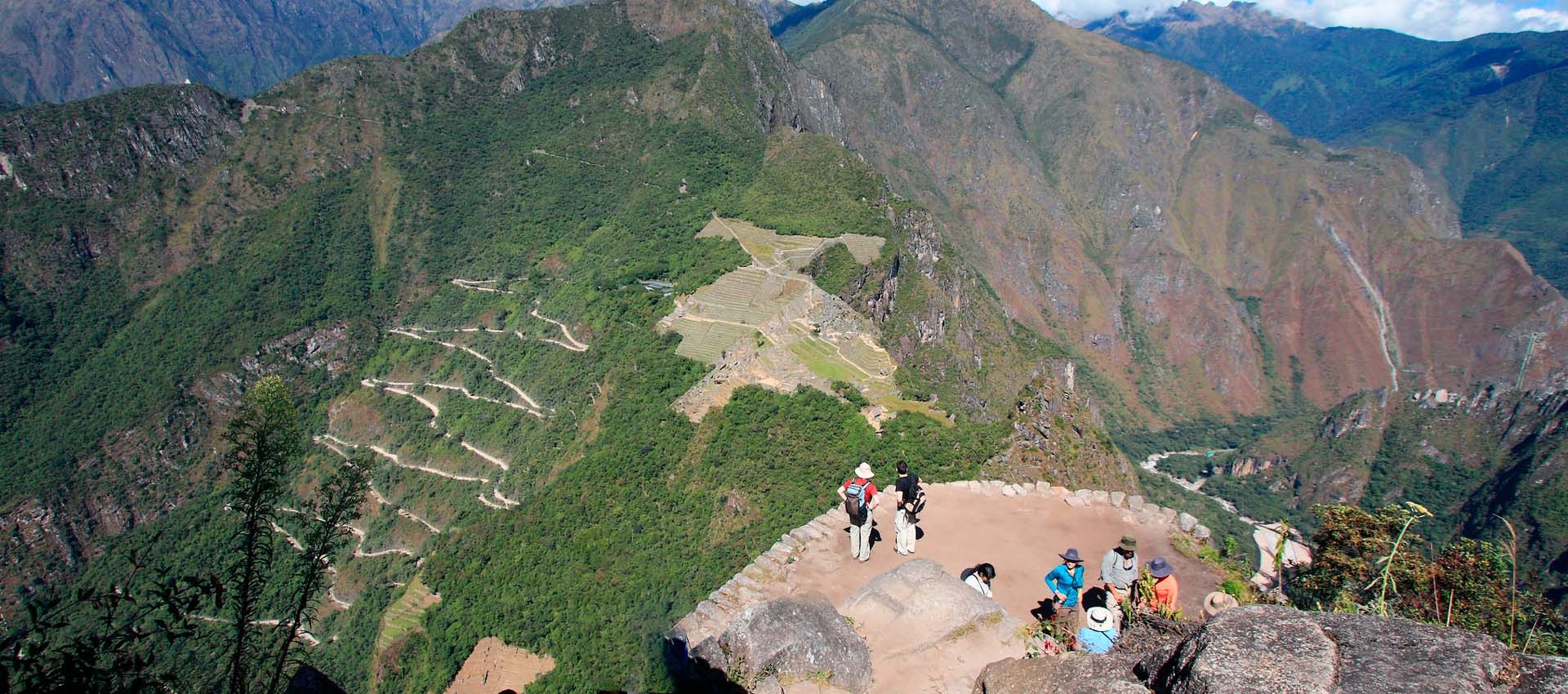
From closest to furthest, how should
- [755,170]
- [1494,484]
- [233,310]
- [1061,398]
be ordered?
[1061,398] < [233,310] < [755,170] < [1494,484]

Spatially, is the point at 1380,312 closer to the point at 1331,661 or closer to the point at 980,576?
the point at 980,576

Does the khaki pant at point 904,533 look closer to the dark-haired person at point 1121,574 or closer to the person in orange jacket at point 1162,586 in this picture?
the dark-haired person at point 1121,574

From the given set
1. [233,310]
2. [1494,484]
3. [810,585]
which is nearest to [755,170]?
[233,310]

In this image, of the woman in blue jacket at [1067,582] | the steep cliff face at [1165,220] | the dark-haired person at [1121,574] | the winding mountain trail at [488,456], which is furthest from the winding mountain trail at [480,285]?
the steep cliff face at [1165,220]

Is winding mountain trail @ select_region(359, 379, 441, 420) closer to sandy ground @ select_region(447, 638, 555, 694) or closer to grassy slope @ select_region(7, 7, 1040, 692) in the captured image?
grassy slope @ select_region(7, 7, 1040, 692)

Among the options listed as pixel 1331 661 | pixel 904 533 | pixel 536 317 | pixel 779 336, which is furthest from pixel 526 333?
pixel 1331 661

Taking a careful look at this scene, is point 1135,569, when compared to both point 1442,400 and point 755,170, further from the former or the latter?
point 1442,400
